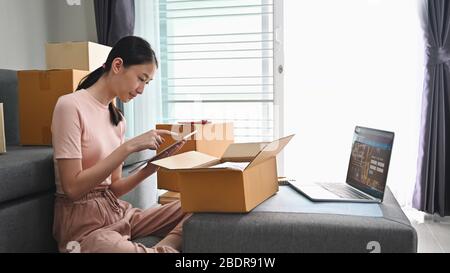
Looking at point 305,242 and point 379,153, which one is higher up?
point 379,153

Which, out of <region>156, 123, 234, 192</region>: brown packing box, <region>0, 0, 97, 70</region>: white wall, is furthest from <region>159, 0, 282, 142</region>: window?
<region>156, 123, 234, 192</region>: brown packing box

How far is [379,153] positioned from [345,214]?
346 mm

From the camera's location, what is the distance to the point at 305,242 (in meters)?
1.16

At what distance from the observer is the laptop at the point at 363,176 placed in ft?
4.64

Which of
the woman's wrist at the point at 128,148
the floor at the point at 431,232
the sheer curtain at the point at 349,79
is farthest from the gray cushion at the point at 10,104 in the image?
the floor at the point at 431,232

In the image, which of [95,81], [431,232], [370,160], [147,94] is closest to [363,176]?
[370,160]

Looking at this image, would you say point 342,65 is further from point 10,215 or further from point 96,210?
point 10,215

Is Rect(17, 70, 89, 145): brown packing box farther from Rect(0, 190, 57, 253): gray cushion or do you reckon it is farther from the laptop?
the laptop

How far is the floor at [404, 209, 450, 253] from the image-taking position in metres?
2.25

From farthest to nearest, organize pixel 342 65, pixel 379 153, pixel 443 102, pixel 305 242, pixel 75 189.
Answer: pixel 342 65
pixel 443 102
pixel 379 153
pixel 75 189
pixel 305 242

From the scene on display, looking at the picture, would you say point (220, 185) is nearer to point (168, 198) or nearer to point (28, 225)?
point (28, 225)

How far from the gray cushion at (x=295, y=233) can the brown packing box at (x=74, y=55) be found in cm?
143

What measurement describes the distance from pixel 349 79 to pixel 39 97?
A: 1.88m
